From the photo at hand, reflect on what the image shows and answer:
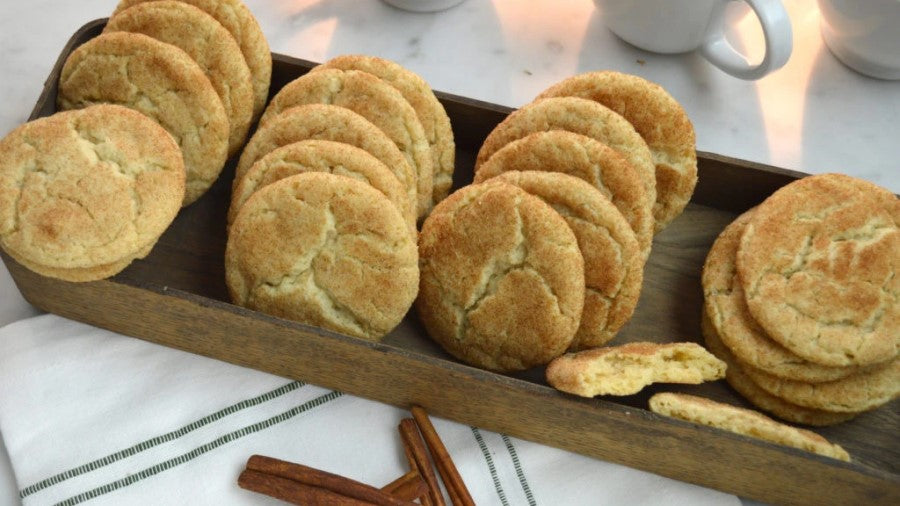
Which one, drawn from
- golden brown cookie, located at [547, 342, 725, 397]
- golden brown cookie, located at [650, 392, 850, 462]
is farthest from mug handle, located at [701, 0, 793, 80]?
golden brown cookie, located at [650, 392, 850, 462]

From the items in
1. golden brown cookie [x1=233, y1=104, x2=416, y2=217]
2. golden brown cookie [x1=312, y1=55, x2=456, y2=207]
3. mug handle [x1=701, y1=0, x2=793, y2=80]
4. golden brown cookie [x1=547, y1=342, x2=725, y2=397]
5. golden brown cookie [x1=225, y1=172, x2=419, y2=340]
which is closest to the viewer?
golden brown cookie [x1=547, y1=342, x2=725, y2=397]

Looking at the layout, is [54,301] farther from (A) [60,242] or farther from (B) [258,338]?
(B) [258,338]

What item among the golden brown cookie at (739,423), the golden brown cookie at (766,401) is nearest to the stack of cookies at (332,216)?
the golden brown cookie at (739,423)

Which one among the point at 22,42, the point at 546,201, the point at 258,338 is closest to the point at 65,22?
the point at 22,42

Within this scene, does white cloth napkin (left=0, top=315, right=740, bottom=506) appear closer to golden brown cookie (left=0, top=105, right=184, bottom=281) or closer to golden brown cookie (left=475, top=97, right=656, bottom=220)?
golden brown cookie (left=0, top=105, right=184, bottom=281)

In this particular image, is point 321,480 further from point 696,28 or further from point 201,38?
point 696,28

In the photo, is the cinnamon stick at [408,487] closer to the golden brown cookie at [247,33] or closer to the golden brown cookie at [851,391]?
the golden brown cookie at [851,391]

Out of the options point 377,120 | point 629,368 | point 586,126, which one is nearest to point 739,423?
point 629,368
